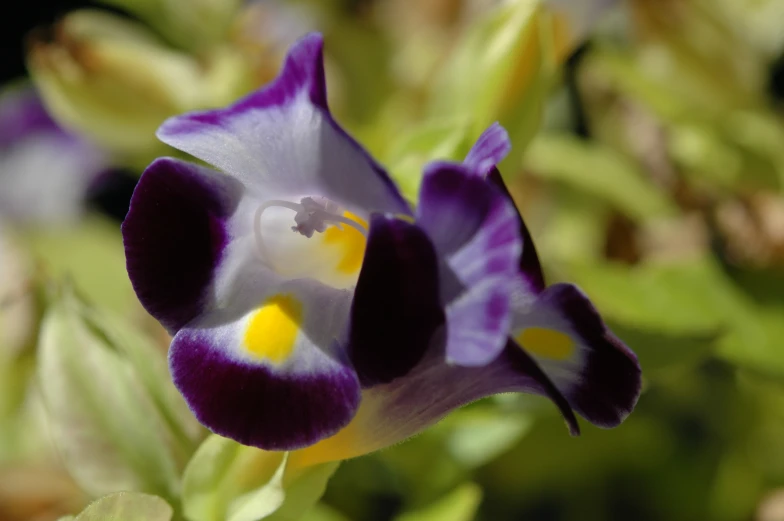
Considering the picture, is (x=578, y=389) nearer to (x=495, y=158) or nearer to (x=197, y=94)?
(x=495, y=158)

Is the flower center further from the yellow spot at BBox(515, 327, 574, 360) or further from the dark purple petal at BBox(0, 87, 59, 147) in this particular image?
the dark purple petal at BBox(0, 87, 59, 147)

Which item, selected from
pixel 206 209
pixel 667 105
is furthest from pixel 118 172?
pixel 206 209

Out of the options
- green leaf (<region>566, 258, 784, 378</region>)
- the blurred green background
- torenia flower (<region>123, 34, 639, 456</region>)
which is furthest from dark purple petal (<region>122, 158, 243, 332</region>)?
green leaf (<region>566, 258, 784, 378</region>)

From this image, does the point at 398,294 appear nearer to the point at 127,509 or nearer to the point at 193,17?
the point at 127,509

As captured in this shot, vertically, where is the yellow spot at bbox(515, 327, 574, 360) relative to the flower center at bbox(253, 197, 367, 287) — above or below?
below

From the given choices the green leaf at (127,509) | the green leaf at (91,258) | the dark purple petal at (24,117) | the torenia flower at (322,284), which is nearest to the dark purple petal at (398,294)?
the torenia flower at (322,284)

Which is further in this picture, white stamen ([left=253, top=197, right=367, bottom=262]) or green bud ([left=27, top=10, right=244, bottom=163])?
green bud ([left=27, top=10, right=244, bottom=163])

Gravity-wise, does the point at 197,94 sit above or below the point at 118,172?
above

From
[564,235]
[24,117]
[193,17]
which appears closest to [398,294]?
[564,235]
